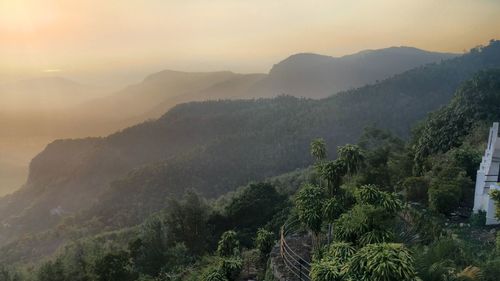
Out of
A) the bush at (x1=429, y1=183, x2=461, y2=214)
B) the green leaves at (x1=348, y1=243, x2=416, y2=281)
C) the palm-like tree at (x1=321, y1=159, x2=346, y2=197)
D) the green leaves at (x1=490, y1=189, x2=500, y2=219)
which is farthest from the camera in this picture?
the bush at (x1=429, y1=183, x2=461, y2=214)

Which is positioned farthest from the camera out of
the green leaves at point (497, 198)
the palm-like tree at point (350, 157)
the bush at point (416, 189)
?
the bush at point (416, 189)

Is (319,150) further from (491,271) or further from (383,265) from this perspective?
(383,265)

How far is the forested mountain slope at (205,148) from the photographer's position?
7338 centimetres

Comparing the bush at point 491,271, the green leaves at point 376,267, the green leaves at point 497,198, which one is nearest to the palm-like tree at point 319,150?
the green leaves at point 497,198

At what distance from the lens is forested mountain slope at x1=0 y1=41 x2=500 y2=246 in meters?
73.4

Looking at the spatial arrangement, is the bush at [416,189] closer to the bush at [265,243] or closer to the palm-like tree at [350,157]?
the palm-like tree at [350,157]

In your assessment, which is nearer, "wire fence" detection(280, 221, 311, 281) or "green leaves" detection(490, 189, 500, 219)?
"wire fence" detection(280, 221, 311, 281)

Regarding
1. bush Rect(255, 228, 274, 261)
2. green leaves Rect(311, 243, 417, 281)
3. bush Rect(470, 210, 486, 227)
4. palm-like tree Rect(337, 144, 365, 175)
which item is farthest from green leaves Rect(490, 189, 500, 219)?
bush Rect(255, 228, 274, 261)

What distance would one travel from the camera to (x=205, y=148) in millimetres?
83062

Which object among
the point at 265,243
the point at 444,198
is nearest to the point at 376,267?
the point at 265,243

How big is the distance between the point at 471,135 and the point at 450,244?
59.9 feet

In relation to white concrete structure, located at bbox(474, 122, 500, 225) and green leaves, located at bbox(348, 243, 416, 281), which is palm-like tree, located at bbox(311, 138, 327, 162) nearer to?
white concrete structure, located at bbox(474, 122, 500, 225)

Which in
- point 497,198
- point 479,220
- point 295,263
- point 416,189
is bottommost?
point 295,263

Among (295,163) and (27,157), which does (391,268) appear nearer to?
(295,163)
